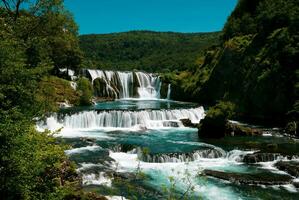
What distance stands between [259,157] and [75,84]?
35149mm

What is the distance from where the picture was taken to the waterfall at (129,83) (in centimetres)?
6377

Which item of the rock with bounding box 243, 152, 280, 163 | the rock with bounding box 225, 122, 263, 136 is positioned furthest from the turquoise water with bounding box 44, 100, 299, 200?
the rock with bounding box 225, 122, 263, 136

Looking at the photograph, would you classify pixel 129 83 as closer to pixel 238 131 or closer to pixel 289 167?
pixel 238 131

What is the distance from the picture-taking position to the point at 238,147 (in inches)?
1041

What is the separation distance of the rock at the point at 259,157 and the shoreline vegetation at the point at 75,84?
1.78m

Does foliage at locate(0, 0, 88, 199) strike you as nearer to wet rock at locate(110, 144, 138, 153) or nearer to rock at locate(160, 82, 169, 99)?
wet rock at locate(110, 144, 138, 153)

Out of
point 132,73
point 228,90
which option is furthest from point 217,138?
point 132,73

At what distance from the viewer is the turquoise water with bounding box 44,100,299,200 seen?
58.4 ft

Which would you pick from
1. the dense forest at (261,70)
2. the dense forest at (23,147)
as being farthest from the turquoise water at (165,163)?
the dense forest at (261,70)

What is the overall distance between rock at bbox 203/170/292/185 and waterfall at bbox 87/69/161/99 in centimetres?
4365

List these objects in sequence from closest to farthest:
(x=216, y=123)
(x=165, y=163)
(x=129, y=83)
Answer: (x=165, y=163) → (x=216, y=123) → (x=129, y=83)

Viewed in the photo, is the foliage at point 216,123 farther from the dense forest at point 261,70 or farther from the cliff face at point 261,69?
the cliff face at point 261,69

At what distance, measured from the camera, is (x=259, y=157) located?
77.2ft

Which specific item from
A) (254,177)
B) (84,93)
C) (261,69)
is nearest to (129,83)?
(84,93)
